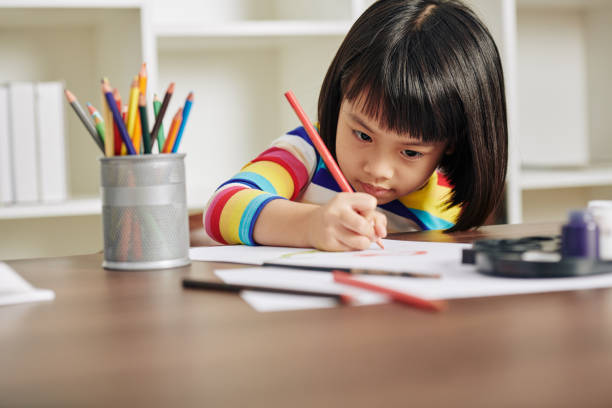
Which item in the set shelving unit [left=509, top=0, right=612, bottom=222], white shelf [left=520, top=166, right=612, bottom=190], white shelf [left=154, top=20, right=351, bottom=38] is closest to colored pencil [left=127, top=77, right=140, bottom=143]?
white shelf [left=154, top=20, right=351, bottom=38]

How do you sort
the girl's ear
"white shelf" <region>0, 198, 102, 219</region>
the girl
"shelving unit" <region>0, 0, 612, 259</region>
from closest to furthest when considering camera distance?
the girl, the girl's ear, "white shelf" <region>0, 198, 102, 219</region>, "shelving unit" <region>0, 0, 612, 259</region>

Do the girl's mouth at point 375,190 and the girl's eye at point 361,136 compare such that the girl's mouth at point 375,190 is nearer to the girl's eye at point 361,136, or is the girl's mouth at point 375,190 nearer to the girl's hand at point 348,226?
the girl's eye at point 361,136

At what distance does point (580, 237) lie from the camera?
0.55 m

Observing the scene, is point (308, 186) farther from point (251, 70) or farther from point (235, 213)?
point (251, 70)

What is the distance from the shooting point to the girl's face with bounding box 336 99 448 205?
0.98 meters

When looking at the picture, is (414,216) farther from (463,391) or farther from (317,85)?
(463,391)

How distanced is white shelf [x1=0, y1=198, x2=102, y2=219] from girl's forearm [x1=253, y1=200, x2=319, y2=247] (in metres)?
0.79

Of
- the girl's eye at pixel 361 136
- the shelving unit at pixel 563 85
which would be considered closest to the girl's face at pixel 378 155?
the girl's eye at pixel 361 136

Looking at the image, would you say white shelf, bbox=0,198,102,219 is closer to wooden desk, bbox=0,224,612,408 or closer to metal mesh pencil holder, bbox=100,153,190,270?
metal mesh pencil holder, bbox=100,153,190,270

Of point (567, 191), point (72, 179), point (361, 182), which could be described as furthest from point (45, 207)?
point (567, 191)

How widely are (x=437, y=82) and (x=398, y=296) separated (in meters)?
0.55

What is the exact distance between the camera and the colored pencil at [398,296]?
18.1 inches

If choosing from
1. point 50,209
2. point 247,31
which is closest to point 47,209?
point 50,209

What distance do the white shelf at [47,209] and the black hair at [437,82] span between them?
0.73 m
